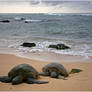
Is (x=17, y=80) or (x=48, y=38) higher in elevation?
(x=17, y=80)

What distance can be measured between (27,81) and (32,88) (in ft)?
1.57

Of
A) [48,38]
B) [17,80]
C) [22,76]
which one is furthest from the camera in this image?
[48,38]

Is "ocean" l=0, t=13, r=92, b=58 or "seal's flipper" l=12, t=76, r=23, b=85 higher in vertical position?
"seal's flipper" l=12, t=76, r=23, b=85

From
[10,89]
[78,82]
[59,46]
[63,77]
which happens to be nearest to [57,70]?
[63,77]

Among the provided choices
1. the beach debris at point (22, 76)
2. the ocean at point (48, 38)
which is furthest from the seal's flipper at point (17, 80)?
the ocean at point (48, 38)

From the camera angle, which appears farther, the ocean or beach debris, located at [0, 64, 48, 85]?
the ocean

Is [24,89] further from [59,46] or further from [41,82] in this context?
[59,46]

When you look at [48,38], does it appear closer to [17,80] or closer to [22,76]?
[22,76]

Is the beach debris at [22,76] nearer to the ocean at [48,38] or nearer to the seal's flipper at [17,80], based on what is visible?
the seal's flipper at [17,80]

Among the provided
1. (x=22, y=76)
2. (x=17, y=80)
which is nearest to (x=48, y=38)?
(x=22, y=76)

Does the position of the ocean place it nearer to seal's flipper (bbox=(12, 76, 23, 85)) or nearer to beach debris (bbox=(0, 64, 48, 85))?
beach debris (bbox=(0, 64, 48, 85))

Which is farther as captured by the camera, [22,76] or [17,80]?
[22,76]

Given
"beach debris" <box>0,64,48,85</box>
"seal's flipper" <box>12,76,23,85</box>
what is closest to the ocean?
"beach debris" <box>0,64,48,85</box>

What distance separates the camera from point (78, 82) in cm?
429
